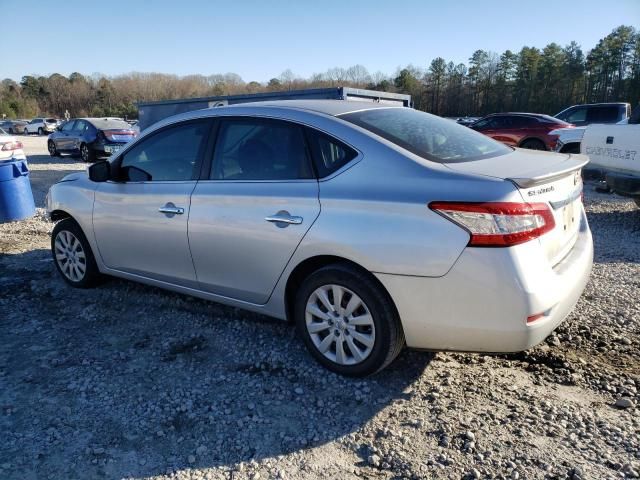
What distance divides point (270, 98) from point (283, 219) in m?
6.79

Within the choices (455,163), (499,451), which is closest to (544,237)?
(455,163)

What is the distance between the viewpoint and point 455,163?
275 centimetres

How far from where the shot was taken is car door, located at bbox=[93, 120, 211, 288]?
11.9 ft

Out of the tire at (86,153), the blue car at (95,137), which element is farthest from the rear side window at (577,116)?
the tire at (86,153)

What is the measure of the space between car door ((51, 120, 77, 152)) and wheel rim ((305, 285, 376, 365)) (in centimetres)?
1712

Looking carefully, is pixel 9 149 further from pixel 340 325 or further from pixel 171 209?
pixel 340 325

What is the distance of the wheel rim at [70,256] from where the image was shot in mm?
4539

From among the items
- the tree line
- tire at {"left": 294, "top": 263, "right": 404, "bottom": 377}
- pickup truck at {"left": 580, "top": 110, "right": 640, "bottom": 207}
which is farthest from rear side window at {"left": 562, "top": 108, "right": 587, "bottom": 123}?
the tree line

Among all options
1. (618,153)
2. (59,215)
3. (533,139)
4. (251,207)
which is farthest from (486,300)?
(533,139)

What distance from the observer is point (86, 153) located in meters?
16.2

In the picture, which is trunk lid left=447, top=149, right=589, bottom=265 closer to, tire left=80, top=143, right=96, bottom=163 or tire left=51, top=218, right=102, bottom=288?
tire left=51, top=218, right=102, bottom=288

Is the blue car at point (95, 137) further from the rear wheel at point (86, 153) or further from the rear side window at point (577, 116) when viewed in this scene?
the rear side window at point (577, 116)

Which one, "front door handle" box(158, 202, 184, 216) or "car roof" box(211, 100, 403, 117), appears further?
"front door handle" box(158, 202, 184, 216)

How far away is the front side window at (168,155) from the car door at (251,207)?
0.22 m
